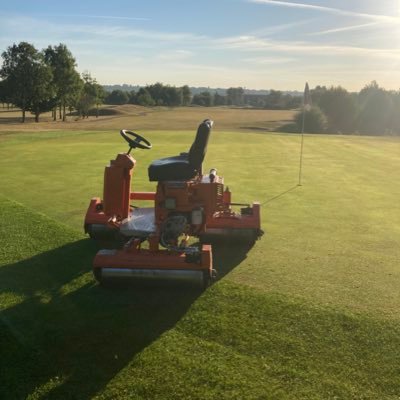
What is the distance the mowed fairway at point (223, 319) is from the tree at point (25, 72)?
2039 inches

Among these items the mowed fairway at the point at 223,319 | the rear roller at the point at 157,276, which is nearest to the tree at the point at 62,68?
the mowed fairway at the point at 223,319

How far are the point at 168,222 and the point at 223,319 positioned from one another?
1598 millimetres

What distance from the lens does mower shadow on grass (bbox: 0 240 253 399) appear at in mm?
3582

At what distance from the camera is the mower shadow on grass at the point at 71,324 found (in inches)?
141

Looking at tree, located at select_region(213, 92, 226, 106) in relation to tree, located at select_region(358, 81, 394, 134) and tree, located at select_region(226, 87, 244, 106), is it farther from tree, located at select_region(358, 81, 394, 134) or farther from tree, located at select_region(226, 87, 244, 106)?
tree, located at select_region(358, 81, 394, 134)

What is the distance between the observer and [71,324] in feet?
14.5

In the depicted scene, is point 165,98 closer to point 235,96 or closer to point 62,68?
point 235,96

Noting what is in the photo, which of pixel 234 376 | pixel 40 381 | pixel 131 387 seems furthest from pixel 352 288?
pixel 40 381

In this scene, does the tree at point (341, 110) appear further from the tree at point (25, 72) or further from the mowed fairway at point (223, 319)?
the mowed fairway at point (223, 319)

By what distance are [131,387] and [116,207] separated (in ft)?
9.48

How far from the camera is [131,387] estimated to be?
3484 millimetres

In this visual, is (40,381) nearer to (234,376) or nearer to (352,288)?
(234,376)

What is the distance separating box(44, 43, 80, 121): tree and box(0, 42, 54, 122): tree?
152 inches

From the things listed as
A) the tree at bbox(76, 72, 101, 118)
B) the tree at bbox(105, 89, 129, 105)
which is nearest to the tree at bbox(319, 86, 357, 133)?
the tree at bbox(76, 72, 101, 118)
